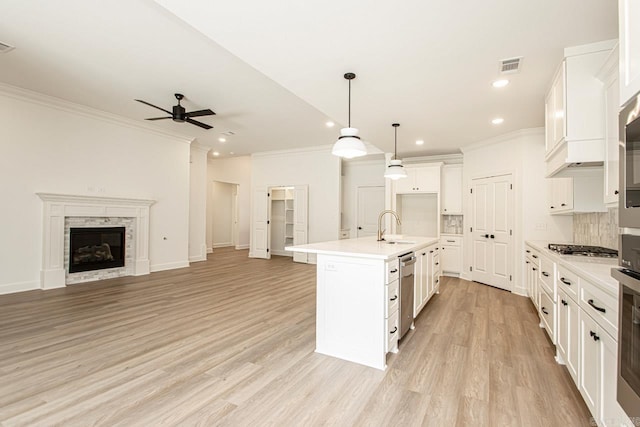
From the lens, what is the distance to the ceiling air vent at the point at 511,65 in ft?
9.08

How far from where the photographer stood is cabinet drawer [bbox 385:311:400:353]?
2.50m

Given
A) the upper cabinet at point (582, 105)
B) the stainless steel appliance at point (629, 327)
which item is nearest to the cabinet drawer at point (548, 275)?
the upper cabinet at point (582, 105)

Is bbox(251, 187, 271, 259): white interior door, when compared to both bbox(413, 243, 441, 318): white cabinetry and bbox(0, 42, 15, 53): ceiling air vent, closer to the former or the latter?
bbox(413, 243, 441, 318): white cabinetry

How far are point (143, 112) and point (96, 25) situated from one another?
2.71 metres

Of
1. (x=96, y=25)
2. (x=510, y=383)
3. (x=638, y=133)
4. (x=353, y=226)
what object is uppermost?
(x=96, y=25)

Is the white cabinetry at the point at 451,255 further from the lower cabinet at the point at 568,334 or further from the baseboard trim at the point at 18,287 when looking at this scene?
the baseboard trim at the point at 18,287

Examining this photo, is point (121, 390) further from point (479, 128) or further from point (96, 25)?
point (479, 128)

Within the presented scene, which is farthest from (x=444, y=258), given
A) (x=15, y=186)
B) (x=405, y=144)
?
(x=15, y=186)

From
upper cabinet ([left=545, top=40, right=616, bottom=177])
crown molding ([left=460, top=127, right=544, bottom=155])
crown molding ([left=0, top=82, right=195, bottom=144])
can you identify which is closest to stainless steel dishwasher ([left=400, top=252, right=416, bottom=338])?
upper cabinet ([left=545, top=40, right=616, bottom=177])

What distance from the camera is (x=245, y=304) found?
159 inches

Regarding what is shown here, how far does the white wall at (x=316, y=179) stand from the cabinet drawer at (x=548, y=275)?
4.61 meters

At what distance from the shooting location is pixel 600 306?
5.28 ft

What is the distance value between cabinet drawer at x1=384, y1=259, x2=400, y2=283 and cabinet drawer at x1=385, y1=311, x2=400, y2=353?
33cm

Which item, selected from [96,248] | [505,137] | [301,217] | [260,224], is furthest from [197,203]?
[505,137]
